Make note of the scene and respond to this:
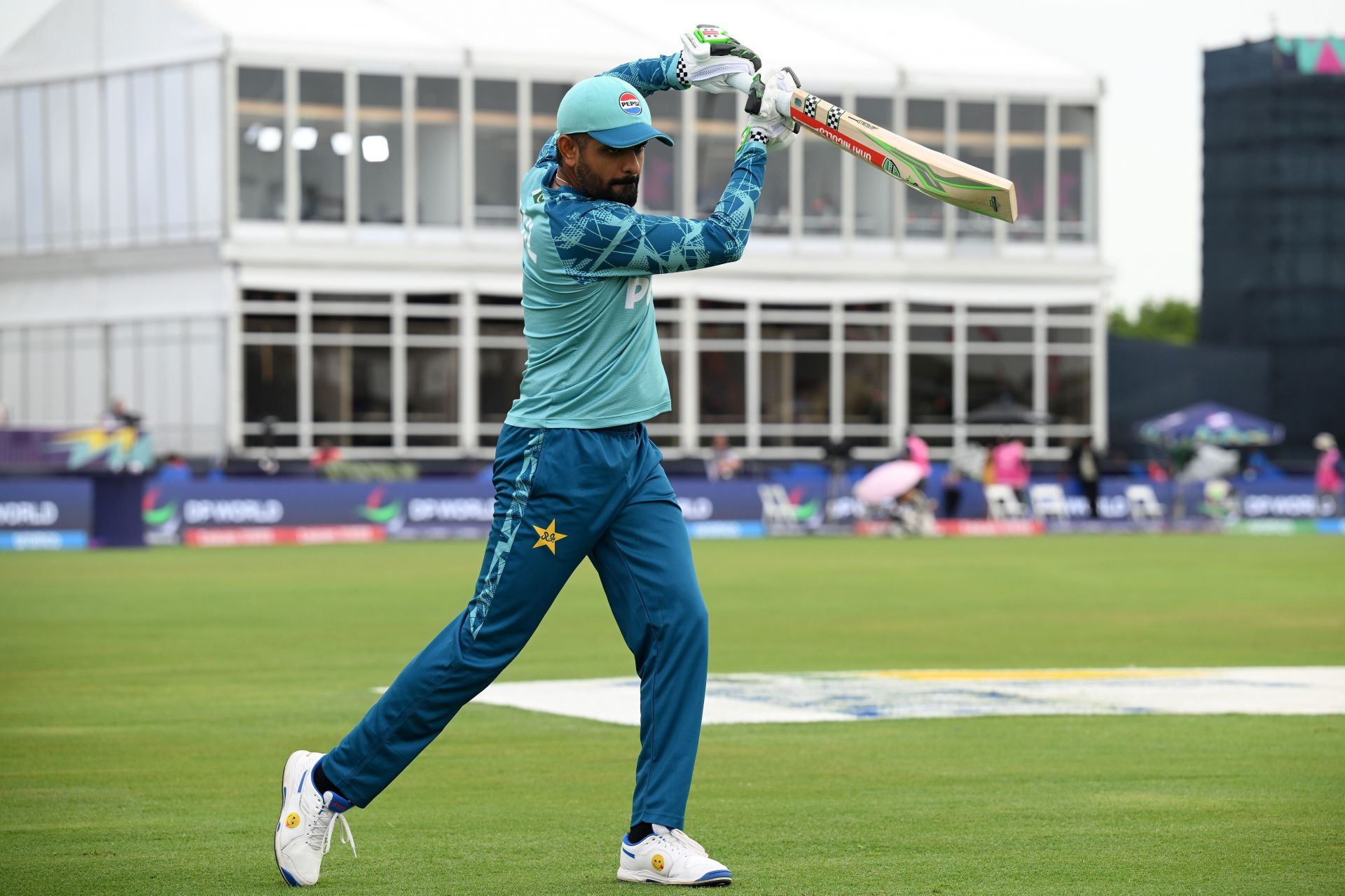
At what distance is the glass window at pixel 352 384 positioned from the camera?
4691 centimetres

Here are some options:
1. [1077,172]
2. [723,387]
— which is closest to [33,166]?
[723,387]

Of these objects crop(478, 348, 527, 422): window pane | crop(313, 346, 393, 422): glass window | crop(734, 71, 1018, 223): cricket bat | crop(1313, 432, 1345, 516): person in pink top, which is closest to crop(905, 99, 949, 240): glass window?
crop(478, 348, 527, 422): window pane

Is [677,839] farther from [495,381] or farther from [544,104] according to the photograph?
[544,104]

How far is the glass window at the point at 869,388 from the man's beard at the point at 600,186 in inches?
1793

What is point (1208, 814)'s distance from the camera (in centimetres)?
723

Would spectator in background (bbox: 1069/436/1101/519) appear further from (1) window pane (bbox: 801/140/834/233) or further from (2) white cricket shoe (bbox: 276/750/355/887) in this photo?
(2) white cricket shoe (bbox: 276/750/355/887)

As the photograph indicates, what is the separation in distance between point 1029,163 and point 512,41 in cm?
1387

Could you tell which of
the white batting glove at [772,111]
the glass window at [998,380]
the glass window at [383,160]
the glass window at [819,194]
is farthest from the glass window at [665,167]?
the white batting glove at [772,111]

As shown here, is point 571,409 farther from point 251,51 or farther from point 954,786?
point 251,51

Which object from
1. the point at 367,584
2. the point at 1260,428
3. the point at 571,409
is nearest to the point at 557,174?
the point at 571,409

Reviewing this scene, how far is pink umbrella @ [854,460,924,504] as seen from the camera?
37375mm

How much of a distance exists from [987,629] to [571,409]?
10.4 meters

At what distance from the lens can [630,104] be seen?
6.13 meters

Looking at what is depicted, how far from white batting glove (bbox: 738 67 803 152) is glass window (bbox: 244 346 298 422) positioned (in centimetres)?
4050
